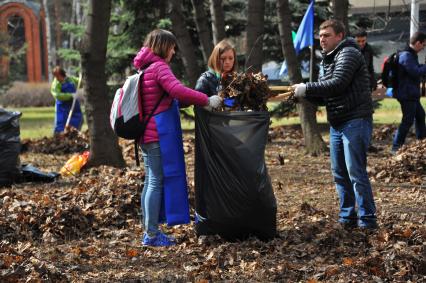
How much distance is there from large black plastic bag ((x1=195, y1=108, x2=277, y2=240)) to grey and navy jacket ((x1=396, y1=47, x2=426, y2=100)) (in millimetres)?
5557

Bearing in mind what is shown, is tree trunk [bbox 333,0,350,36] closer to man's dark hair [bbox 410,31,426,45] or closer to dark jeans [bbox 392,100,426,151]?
man's dark hair [bbox 410,31,426,45]

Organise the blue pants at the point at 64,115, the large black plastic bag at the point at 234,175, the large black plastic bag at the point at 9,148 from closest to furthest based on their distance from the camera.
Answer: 1. the large black plastic bag at the point at 234,175
2. the large black plastic bag at the point at 9,148
3. the blue pants at the point at 64,115

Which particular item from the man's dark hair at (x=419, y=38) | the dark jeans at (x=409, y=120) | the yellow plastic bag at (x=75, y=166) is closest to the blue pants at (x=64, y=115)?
the yellow plastic bag at (x=75, y=166)

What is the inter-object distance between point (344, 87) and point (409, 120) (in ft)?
17.3

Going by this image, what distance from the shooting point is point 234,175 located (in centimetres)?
562

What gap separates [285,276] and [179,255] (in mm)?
1066

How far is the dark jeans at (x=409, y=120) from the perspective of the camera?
10.8 meters

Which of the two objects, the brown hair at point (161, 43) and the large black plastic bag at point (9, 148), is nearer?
the brown hair at point (161, 43)

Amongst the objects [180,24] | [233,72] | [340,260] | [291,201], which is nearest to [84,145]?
[180,24]

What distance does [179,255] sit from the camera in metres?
5.58

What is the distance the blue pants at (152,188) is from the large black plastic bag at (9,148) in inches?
150

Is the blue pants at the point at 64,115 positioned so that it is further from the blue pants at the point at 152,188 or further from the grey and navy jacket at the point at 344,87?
the grey and navy jacket at the point at 344,87

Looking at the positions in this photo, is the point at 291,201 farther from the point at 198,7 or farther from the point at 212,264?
the point at 198,7

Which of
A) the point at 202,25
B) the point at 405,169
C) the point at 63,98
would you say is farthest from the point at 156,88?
the point at 63,98
